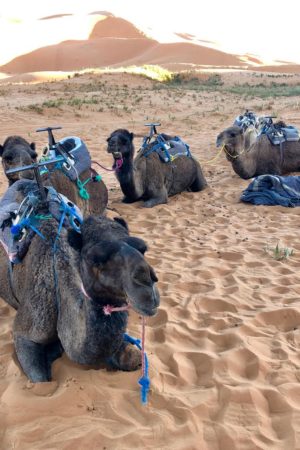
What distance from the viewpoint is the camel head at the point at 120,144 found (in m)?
6.71

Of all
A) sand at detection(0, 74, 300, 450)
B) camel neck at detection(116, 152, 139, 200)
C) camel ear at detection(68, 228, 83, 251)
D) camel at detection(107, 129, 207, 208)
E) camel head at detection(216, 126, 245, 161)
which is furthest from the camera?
camel head at detection(216, 126, 245, 161)

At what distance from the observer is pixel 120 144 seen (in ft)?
22.2

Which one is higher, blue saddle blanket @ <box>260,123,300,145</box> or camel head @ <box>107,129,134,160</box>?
camel head @ <box>107,129,134,160</box>

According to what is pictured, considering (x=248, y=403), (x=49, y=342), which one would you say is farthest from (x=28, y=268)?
(x=248, y=403)

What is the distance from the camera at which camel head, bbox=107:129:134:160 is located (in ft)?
22.0

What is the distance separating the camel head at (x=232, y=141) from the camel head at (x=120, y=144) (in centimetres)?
204

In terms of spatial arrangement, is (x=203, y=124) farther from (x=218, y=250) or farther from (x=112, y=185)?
(x=218, y=250)

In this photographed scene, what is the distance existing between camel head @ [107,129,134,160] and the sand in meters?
0.82

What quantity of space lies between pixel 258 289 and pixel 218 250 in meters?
1.11

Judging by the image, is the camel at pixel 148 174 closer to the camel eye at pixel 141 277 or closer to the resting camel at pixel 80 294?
the resting camel at pixel 80 294

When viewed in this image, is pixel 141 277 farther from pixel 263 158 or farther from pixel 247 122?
pixel 263 158

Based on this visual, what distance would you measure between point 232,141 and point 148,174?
68.2 inches

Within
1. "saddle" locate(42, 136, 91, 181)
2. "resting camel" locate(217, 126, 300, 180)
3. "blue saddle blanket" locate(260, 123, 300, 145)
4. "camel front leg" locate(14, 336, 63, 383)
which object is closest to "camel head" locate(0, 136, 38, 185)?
"saddle" locate(42, 136, 91, 181)

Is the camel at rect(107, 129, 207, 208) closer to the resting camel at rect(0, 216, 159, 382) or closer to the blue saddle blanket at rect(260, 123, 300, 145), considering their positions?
the blue saddle blanket at rect(260, 123, 300, 145)
